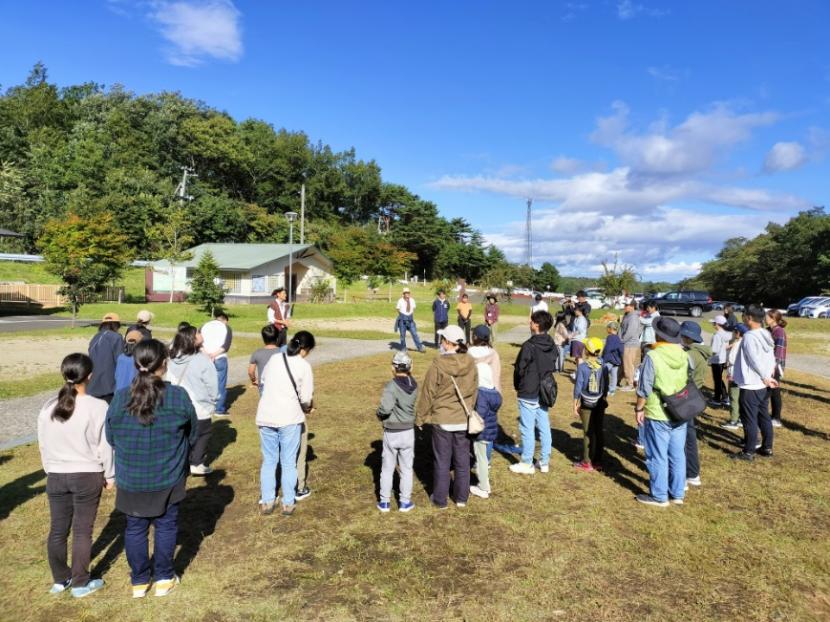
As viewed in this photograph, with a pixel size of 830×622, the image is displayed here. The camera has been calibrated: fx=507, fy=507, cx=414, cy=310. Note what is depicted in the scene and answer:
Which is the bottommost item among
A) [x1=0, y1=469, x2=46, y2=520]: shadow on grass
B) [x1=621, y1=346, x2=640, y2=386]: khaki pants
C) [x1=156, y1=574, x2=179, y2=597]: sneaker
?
[x1=0, y1=469, x2=46, y2=520]: shadow on grass

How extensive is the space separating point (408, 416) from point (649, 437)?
2.24 m

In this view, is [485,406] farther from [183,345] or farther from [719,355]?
[719,355]

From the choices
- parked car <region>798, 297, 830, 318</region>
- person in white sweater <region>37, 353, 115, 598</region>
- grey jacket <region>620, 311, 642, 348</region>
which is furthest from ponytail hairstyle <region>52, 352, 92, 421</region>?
parked car <region>798, 297, 830, 318</region>

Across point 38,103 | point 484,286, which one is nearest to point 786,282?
point 484,286

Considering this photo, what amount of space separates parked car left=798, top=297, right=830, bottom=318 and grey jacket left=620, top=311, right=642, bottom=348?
Result: 31.3 meters

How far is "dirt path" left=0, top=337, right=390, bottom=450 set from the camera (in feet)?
22.0

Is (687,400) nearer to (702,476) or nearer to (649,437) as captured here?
(649,437)

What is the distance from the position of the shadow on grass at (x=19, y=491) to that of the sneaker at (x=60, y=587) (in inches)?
61.5

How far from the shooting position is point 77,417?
3135mm

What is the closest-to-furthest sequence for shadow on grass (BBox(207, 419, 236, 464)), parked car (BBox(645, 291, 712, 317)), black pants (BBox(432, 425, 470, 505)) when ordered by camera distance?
black pants (BBox(432, 425, 470, 505)) < shadow on grass (BBox(207, 419, 236, 464)) < parked car (BBox(645, 291, 712, 317))

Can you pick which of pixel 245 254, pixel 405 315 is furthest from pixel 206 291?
pixel 405 315

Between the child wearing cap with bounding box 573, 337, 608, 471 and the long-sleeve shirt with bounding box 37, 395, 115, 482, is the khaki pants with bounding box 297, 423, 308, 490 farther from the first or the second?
the child wearing cap with bounding box 573, 337, 608, 471

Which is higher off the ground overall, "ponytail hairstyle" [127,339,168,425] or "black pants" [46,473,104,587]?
"ponytail hairstyle" [127,339,168,425]

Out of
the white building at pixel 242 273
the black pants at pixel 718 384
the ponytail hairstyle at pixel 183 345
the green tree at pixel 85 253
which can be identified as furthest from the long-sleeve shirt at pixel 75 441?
the white building at pixel 242 273
